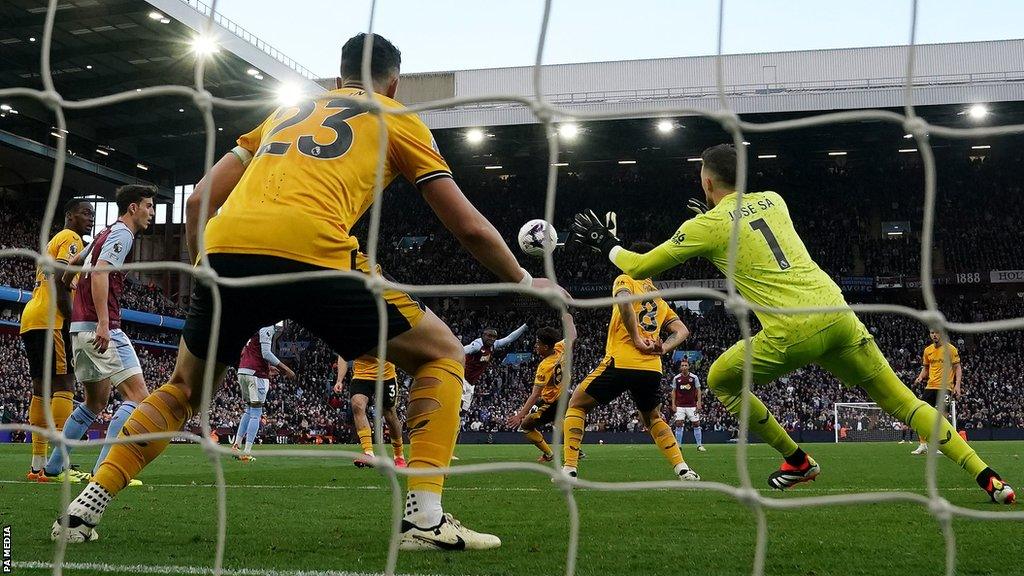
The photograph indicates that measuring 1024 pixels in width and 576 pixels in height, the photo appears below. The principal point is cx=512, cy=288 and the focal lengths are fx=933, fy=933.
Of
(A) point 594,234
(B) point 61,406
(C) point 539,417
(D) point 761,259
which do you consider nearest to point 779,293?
(D) point 761,259

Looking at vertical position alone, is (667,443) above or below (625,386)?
below

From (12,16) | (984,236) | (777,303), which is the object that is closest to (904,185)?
(984,236)

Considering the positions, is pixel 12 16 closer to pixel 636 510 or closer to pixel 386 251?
pixel 386 251

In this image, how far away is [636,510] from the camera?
4.68 m

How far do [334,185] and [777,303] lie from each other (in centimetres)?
248

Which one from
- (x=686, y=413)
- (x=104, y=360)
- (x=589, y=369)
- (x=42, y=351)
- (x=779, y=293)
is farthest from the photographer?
(x=589, y=369)

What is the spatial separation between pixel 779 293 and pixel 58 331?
5.27 metres

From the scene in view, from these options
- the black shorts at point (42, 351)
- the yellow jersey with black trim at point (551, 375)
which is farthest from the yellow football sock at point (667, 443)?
the black shorts at point (42, 351)

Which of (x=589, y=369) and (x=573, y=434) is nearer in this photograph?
(x=573, y=434)

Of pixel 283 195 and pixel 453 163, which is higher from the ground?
pixel 453 163

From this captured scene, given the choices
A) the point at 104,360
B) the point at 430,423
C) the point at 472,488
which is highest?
the point at 104,360

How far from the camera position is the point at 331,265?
10.0ft

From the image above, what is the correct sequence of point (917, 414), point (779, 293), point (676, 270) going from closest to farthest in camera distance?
point (917, 414) < point (779, 293) < point (676, 270)

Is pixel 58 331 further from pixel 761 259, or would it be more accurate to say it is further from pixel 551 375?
pixel 551 375
